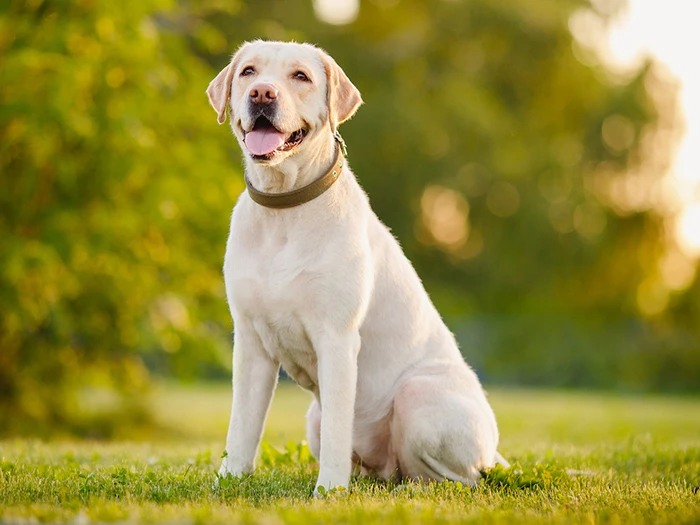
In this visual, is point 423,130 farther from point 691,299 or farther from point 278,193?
point 278,193

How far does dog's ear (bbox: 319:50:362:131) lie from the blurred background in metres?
5.30

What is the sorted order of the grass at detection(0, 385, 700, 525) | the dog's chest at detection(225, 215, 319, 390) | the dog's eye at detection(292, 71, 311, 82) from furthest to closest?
the dog's eye at detection(292, 71, 311, 82)
the dog's chest at detection(225, 215, 319, 390)
the grass at detection(0, 385, 700, 525)

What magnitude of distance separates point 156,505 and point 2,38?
698 centimetres

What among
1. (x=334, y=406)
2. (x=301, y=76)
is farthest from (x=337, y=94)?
(x=334, y=406)

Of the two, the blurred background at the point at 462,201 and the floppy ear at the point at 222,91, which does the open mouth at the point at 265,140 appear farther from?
the blurred background at the point at 462,201

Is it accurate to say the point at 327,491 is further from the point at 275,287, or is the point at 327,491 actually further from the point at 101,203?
the point at 101,203

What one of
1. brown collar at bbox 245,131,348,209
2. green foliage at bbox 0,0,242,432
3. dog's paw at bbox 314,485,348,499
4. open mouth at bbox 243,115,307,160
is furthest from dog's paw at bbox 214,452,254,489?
green foliage at bbox 0,0,242,432

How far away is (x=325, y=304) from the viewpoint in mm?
4250

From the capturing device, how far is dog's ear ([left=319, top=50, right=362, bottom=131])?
443cm

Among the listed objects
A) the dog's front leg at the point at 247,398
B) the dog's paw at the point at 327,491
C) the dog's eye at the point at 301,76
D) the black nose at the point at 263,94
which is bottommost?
the dog's paw at the point at 327,491

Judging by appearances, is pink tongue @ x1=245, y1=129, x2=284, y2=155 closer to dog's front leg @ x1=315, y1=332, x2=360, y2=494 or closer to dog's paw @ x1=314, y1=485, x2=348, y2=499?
dog's front leg @ x1=315, y1=332, x2=360, y2=494

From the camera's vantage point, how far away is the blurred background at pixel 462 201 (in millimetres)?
9867

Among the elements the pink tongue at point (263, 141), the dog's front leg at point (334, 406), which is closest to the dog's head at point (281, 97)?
the pink tongue at point (263, 141)

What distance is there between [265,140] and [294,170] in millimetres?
269
